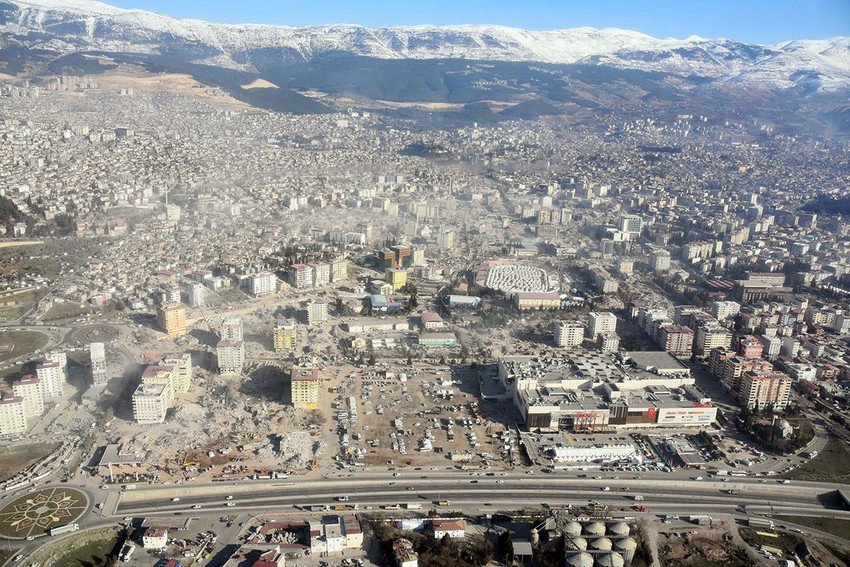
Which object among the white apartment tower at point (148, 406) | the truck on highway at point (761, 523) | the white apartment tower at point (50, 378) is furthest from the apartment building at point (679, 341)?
the white apartment tower at point (50, 378)

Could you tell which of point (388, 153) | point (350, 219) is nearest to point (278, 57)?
point (388, 153)

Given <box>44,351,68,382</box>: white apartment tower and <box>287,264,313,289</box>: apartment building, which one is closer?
<box>44,351,68,382</box>: white apartment tower

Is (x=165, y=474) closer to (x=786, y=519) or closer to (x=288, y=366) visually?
(x=288, y=366)

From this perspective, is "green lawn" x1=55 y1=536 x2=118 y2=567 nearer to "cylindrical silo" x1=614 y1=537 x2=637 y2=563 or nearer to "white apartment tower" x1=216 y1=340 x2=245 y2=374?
"white apartment tower" x1=216 y1=340 x2=245 y2=374

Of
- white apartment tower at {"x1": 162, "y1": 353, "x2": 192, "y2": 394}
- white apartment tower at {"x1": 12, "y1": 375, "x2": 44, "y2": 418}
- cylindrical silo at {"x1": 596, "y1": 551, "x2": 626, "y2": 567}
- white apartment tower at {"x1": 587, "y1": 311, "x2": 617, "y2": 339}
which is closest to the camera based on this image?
cylindrical silo at {"x1": 596, "y1": 551, "x2": 626, "y2": 567}

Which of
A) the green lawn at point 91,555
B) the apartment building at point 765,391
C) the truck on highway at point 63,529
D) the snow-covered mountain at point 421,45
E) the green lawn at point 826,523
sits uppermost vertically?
the snow-covered mountain at point 421,45

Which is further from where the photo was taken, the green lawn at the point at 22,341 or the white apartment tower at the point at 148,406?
the green lawn at the point at 22,341

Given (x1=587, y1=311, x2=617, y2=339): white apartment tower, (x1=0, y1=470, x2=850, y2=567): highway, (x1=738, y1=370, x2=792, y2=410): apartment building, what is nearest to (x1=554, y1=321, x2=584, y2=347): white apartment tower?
(x1=587, y1=311, x2=617, y2=339): white apartment tower

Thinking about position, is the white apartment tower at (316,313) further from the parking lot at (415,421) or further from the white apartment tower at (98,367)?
the white apartment tower at (98,367)
